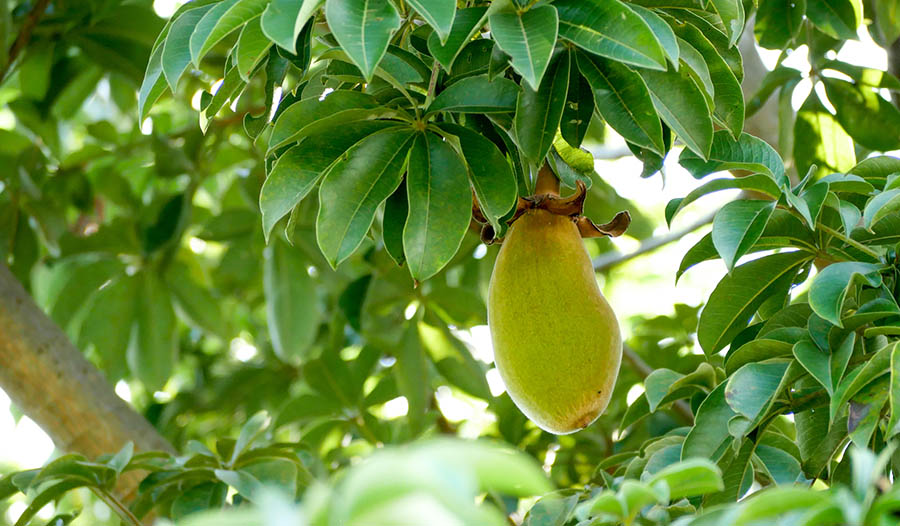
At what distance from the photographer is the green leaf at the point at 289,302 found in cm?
188

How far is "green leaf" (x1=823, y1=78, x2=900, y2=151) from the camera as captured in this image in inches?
59.2

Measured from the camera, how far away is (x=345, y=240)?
0.93 metres

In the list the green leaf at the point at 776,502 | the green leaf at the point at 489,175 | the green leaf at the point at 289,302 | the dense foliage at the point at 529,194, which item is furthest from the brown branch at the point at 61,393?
the green leaf at the point at 776,502

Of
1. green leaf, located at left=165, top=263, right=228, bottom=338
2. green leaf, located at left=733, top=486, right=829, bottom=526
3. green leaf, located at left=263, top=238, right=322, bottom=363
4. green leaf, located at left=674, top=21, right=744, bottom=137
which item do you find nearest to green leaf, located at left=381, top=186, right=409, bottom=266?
green leaf, located at left=674, top=21, right=744, bottom=137

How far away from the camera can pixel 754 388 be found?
0.86m

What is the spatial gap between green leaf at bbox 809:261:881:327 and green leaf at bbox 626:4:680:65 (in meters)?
0.23

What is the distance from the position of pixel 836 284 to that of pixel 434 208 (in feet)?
1.17

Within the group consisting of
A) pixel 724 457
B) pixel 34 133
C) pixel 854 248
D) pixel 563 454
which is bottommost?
pixel 563 454

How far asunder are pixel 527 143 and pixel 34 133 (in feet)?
5.14

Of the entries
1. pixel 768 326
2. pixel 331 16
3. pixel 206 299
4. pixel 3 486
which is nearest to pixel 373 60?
pixel 331 16

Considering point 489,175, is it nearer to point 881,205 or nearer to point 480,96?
point 480,96

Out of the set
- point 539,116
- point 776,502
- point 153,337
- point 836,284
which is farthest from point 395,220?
point 153,337

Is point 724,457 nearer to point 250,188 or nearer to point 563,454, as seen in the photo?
point 563,454

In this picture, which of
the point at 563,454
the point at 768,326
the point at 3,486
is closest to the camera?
the point at 768,326
